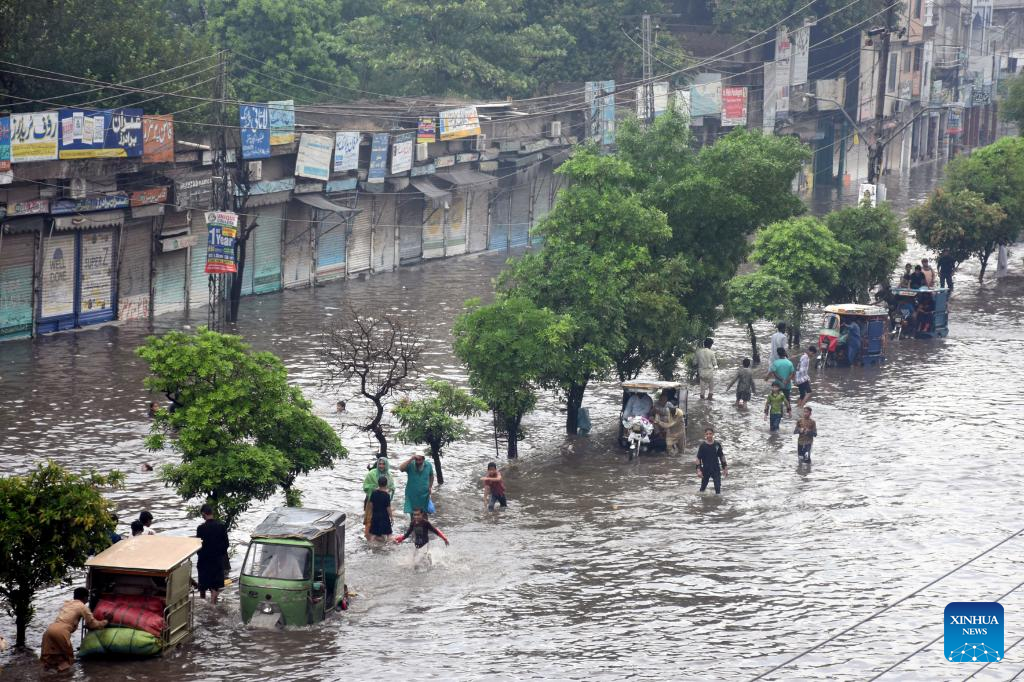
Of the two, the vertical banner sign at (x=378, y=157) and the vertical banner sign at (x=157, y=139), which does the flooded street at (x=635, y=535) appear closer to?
the vertical banner sign at (x=157, y=139)

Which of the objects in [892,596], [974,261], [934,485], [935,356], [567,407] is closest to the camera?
[892,596]

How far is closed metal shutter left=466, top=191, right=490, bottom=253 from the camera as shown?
53.9 m

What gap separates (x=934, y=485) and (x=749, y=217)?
8592 mm

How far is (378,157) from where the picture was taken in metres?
46.5

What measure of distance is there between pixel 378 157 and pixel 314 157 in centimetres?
358

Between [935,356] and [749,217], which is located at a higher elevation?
[749,217]

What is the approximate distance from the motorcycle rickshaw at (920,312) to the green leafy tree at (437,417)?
1739 centimetres

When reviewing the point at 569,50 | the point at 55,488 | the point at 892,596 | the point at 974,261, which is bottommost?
the point at 892,596

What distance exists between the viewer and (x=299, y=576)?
53.2ft

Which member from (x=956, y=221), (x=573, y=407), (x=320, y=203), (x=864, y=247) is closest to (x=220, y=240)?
(x=320, y=203)

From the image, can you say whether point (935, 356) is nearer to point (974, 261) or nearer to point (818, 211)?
point (974, 261)

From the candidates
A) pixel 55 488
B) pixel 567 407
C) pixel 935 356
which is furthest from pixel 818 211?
pixel 55 488

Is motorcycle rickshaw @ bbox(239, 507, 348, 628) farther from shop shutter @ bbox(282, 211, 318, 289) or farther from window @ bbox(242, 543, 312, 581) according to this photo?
shop shutter @ bbox(282, 211, 318, 289)

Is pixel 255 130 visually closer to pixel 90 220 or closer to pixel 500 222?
pixel 90 220
